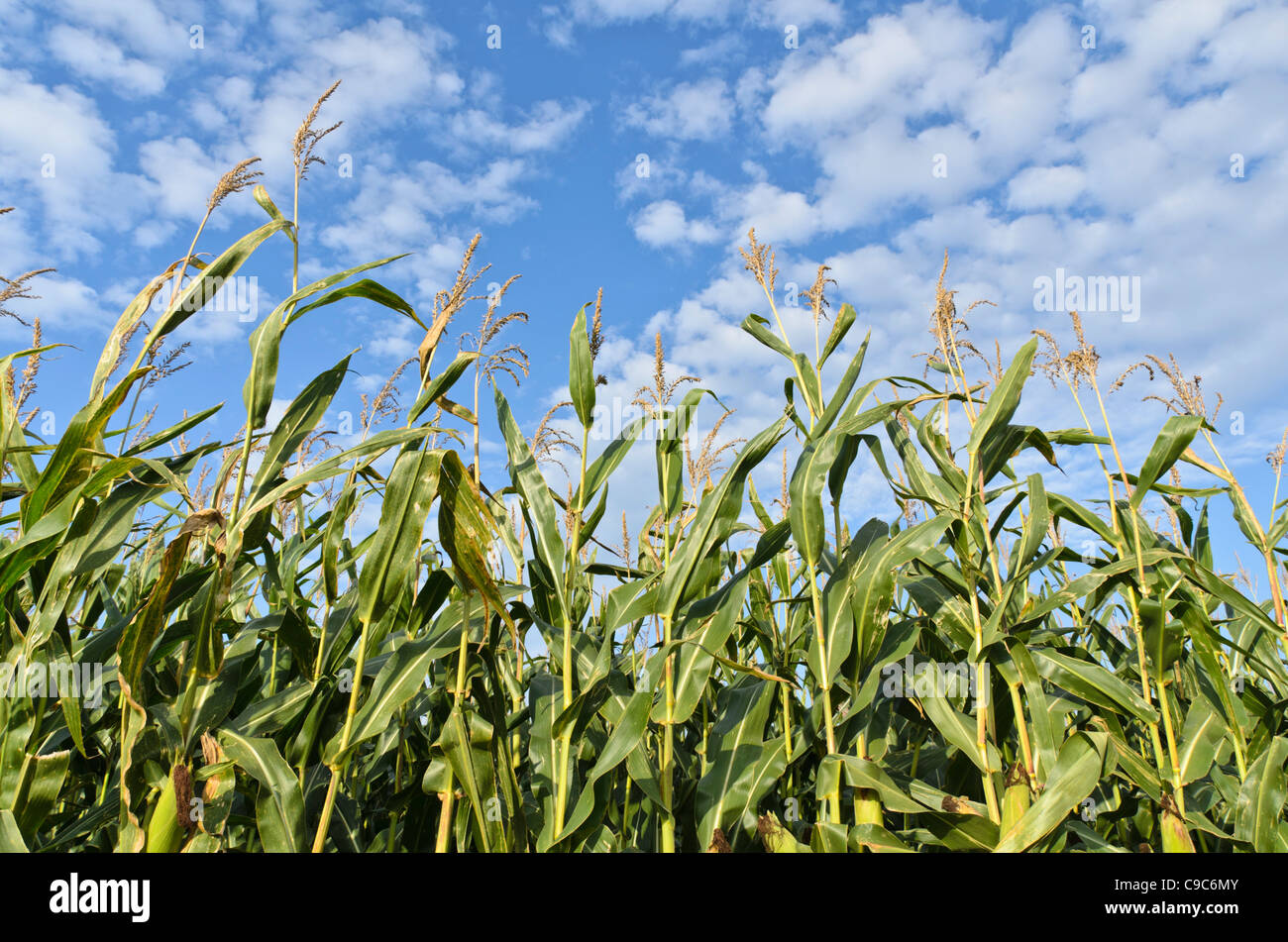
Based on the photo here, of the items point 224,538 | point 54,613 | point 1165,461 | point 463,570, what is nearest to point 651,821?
point 463,570

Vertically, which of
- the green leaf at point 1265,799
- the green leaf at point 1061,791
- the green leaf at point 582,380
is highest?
the green leaf at point 582,380

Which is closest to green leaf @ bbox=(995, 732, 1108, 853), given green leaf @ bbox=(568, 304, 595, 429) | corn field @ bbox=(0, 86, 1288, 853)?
corn field @ bbox=(0, 86, 1288, 853)

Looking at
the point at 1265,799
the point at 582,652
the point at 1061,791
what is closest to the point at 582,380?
the point at 582,652

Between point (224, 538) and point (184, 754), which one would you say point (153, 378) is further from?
point (184, 754)

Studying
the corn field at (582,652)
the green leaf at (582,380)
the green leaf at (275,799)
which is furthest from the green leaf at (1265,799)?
the green leaf at (275,799)

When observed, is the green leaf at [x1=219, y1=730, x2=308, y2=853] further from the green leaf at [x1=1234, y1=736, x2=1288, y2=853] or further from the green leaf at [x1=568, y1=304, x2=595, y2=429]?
the green leaf at [x1=1234, y1=736, x2=1288, y2=853]

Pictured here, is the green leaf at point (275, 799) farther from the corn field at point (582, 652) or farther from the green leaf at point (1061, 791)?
the green leaf at point (1061, 791)

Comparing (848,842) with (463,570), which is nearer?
(463,570)

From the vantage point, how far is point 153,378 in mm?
2516

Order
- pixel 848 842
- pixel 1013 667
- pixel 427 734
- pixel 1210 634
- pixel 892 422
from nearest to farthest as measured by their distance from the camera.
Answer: pixel 848 842 → pixel 1013 667 → pixel 1210 634 → pixel 892 422 → pixel 427 734

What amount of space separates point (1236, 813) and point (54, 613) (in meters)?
4.39

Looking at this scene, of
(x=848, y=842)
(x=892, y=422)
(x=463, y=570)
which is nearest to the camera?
Result: (x=463, y=570)

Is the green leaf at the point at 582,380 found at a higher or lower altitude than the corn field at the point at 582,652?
higher

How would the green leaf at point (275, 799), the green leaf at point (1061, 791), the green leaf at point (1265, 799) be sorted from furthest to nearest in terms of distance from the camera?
1. the green leaf at point (1265, 799)
2. the green leaf at point (1061, 791)
3. the green leaf at point (275, 799)
